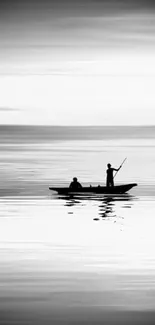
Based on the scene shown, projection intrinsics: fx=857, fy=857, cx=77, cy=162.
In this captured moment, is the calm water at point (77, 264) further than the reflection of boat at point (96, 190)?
No

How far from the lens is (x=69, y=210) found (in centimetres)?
1853

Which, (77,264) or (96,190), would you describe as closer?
(77,264)

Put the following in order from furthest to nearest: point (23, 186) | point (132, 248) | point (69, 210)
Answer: point (23, 186) < point (69, 210) < point (132, 248)

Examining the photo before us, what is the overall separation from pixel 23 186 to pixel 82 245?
59.7 ft

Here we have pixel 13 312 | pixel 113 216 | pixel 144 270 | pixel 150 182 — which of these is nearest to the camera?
pixel 13 312

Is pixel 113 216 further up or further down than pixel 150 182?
further down

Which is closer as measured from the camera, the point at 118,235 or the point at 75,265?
the point at 75,265

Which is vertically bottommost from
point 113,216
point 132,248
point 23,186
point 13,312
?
point 13,312

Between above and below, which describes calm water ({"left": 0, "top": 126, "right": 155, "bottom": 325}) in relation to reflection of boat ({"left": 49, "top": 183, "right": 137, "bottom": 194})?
below

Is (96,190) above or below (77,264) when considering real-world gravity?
above

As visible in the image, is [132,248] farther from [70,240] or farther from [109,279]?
[109,279]

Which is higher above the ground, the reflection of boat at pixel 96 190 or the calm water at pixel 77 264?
the reflection of boat at pixel 96 190

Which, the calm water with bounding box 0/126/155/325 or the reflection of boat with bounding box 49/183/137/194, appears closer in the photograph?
the calm water with bounding box 0/126/155/325

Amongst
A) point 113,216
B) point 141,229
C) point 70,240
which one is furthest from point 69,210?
point 70,240
